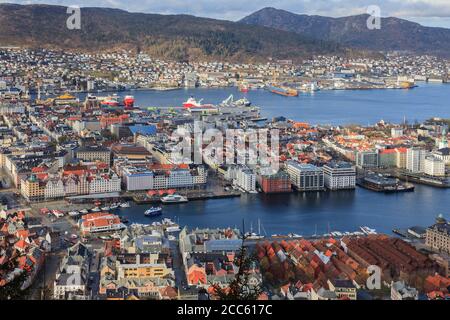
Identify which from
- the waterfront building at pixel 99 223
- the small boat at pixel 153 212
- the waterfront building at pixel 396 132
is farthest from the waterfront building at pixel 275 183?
the waterfront building at pixel 396 132

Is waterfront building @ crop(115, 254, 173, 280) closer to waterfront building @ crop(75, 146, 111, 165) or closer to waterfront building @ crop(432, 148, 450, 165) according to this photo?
waterfront building @ crop(75, 146, 111, 165)

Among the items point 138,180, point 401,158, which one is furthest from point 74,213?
point 401,158

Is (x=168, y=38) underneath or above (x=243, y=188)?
above

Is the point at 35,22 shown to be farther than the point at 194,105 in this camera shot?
Yes

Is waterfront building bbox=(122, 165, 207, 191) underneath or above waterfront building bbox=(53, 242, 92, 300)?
above

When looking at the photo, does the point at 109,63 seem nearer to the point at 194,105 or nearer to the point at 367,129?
the point at 194,105

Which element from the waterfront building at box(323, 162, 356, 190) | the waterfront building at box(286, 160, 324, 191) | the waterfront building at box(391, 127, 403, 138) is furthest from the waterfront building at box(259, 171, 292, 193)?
the waterfront building at box(391, 127, 403, 138)
